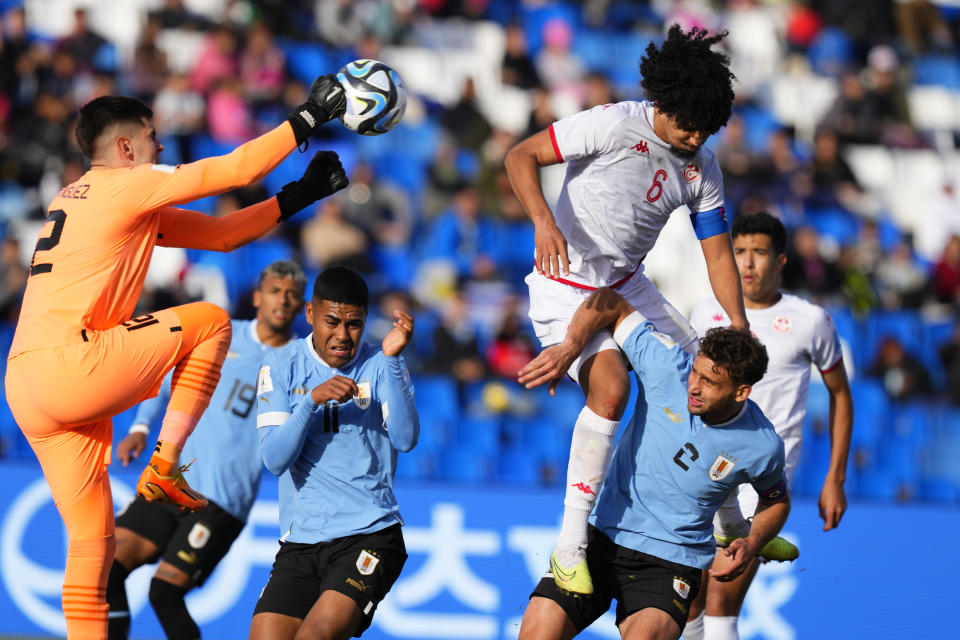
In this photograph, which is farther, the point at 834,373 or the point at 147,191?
the point at 834,373

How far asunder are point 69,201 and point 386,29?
10884mm

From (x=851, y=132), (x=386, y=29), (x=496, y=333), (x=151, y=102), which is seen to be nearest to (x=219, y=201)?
(x=151, y=102)

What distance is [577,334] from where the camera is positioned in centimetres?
531

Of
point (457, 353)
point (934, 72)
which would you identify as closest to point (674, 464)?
point (457, 353)

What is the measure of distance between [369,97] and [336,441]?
5.45 ft

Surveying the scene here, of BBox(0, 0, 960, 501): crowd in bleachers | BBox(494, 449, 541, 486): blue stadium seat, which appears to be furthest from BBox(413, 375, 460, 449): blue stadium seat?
BBox(494, 449, 541, 486): blue stadium seat

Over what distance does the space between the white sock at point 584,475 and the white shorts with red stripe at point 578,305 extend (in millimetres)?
339

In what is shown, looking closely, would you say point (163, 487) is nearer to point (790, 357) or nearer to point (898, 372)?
point (790, 357)

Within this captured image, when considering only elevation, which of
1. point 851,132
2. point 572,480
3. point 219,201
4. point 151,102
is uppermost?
point 851,132

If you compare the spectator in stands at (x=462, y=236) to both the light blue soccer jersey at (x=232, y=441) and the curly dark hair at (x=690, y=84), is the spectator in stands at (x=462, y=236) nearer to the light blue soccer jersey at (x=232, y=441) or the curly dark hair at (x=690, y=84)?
the light blue soccer jersey at (x=232, y=441)

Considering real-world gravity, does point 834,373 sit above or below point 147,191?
below

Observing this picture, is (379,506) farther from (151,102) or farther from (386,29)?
(386,29)

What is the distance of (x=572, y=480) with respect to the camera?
17.7 feet

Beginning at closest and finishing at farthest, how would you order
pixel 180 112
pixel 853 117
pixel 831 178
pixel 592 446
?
pixel 592 446 → pixel 180 112 → pixel 831 178 → pixel 853 117
